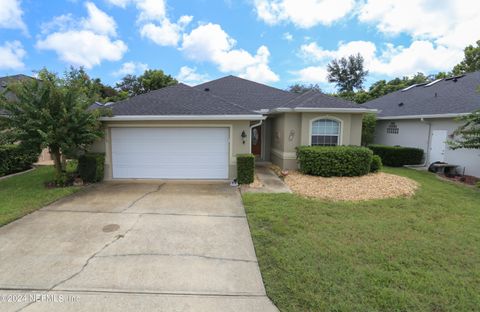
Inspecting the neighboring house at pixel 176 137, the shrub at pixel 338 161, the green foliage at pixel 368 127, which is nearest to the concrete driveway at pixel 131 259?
the neighboring house at pixel 176 137

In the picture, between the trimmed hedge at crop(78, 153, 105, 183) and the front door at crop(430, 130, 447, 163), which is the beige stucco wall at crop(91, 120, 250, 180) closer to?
the trimmed hedge at crop(78, 153, 105, 183)

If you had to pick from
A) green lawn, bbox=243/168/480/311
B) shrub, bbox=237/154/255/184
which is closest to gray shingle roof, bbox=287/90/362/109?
shrub, bbox=237/154/255/184

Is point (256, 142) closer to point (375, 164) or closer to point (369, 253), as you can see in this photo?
point (375, 164)

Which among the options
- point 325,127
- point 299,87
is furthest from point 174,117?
point 299,87

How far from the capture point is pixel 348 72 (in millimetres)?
41375

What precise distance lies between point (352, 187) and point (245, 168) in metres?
3.76

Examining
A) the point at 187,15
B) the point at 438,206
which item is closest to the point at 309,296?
the point at 438,206

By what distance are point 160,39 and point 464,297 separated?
19.3 m

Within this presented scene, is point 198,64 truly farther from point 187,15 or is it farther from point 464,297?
point 464,297

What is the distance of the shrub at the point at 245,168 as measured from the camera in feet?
30.2

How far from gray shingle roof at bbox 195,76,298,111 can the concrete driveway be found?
8558mm

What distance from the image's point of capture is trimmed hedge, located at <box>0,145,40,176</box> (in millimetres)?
10945

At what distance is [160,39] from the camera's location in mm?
17500

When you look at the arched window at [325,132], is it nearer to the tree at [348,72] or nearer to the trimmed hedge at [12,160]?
the trimmed hedge at [12,160]
